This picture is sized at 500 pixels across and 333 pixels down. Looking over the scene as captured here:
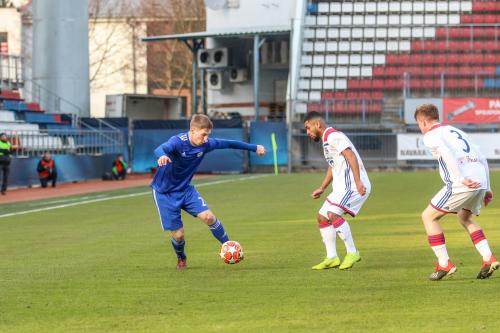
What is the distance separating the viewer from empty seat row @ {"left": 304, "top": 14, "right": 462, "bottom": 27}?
175ft

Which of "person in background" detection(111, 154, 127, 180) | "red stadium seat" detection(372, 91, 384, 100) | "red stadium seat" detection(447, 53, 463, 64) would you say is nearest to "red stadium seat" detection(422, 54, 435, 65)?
"red stadium seat" detection(447, 53, 463, 64)

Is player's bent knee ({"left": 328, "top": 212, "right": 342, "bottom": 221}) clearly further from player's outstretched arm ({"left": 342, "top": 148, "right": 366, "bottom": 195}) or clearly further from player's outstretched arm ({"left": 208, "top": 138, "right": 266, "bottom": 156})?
player's outstretched arm ({"left": 208, "top": 138, "right": 266, "bottom": 156})

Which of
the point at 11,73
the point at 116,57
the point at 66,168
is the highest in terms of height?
the point at 116,57

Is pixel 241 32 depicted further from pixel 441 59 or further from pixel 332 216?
pixel 332 216

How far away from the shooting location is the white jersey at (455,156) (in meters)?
10.4

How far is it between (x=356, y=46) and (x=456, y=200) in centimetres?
Result: 4287

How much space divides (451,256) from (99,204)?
14.1 m

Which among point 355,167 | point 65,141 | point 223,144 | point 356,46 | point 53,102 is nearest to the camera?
point 355,167

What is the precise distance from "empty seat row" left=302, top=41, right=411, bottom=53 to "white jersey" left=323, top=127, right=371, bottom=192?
4097cm

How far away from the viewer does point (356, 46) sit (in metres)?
53.0

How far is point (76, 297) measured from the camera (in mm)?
10000

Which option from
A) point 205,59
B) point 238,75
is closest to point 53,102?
point 205,59

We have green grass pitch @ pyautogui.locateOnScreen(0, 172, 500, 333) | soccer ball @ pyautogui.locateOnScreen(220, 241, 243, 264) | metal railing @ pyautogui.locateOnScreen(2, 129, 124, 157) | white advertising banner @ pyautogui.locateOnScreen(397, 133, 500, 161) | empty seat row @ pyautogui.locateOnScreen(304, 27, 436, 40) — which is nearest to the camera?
green grass pitch @ pyautogui.locateOnScreen(0, 172, 500, 333)

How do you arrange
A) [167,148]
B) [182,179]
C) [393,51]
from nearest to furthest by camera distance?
1. [167,148]
2. [182,179]
3. [393,51]
